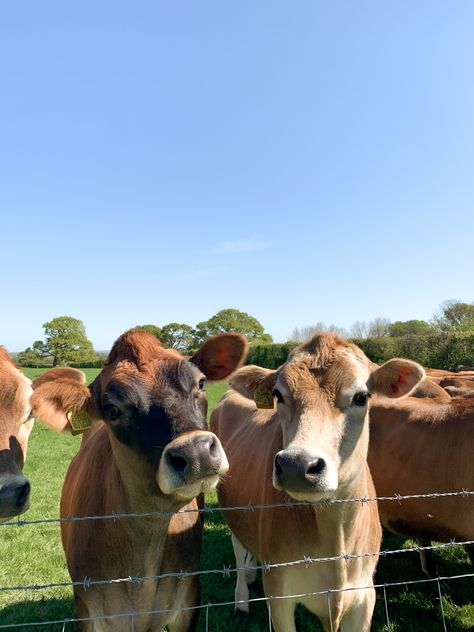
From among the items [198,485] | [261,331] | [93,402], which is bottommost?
[261,331]

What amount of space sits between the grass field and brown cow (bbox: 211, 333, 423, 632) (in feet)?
2.30

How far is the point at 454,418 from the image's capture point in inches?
197

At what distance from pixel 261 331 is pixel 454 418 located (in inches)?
2878

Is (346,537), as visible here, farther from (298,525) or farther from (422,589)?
(422,589)

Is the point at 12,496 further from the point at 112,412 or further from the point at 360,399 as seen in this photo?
the point at 360,399

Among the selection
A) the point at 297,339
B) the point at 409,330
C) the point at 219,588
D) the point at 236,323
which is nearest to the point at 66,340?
the point at 236,323

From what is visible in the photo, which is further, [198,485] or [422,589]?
[422,589]

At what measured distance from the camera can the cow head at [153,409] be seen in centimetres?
238

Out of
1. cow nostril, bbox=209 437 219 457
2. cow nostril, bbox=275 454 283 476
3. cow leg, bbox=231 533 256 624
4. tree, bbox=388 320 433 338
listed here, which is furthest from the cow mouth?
tree, bbox=388 320 433 338

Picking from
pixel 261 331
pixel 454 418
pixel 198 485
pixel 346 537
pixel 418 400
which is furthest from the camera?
pixel 261 331

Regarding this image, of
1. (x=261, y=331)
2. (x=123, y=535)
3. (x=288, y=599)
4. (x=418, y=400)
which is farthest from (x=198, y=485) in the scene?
(x=261, y=331)

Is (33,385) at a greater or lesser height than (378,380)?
greater

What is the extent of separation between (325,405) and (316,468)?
46 cm

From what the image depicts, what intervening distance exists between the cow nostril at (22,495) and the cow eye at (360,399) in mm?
1959
